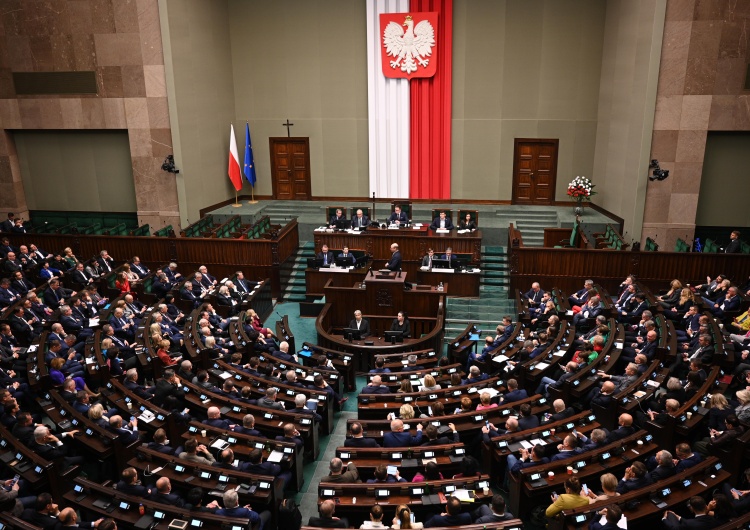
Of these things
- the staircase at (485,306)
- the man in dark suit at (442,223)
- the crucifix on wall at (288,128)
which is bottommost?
the staircase at (485,306)

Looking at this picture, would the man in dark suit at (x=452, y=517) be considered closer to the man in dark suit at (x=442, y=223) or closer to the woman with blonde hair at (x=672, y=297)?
the woman with blonde hair at (x=672, y=297)

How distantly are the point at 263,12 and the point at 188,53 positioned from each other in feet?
11.4

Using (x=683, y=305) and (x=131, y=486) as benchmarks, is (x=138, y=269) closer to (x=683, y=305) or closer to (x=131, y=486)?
(x=131, y=486)

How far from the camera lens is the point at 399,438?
7562 millimetres

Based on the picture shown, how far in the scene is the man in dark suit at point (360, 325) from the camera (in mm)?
12094

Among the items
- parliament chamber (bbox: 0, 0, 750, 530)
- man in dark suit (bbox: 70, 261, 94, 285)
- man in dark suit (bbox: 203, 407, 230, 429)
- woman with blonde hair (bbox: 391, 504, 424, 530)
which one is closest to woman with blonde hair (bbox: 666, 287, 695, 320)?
parliament chamber (bbox: 0, 0, 750, 530)

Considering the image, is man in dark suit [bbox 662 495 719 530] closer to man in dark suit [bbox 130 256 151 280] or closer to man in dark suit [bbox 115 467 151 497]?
man in dark suit [bbox 115 467 151 497]

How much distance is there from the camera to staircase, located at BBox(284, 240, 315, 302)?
15289 millimetres

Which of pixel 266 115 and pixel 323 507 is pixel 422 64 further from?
pixel 323 507

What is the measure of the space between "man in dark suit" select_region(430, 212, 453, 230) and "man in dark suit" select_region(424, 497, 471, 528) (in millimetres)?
10531

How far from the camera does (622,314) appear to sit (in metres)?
12.0

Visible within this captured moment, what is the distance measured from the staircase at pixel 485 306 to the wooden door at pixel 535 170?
4954 mm

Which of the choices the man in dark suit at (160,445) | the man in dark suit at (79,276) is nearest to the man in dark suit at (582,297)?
the man in dark suit at (160,445)

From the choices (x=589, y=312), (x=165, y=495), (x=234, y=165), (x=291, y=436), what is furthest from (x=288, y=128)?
(x=165, y=495)
